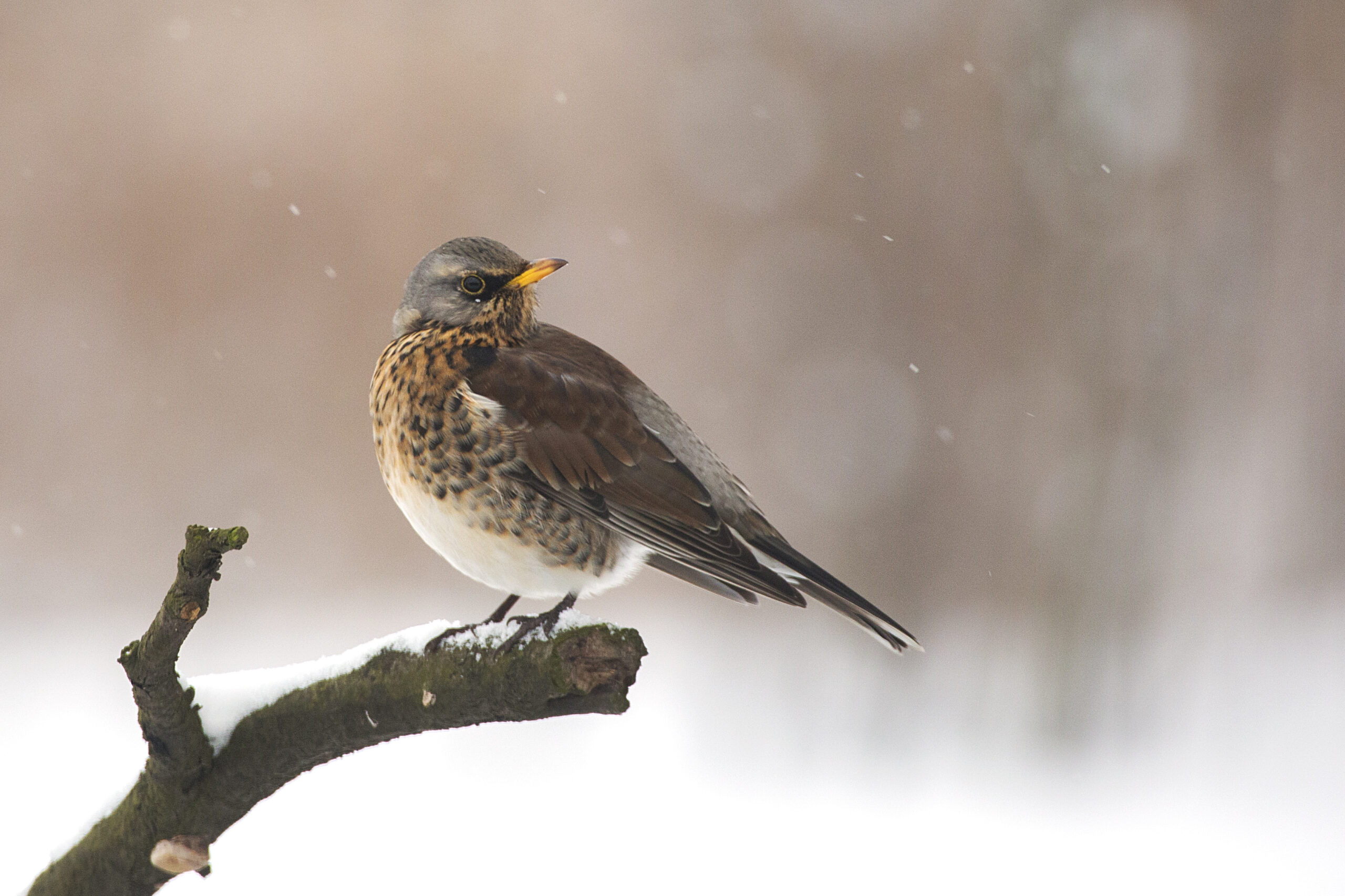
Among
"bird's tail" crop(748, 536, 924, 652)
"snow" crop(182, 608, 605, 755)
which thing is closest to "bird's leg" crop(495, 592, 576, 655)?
"snow" crop(182, 608, 605, 755)

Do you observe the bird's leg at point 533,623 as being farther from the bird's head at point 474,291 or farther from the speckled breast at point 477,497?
the bird's head at point 474,291

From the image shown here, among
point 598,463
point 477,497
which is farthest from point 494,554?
point 598,463

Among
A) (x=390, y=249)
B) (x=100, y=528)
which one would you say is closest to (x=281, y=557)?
(x=100, y=528)

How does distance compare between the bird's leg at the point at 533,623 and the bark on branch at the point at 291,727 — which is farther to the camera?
the bird's leg at the point at 533,623

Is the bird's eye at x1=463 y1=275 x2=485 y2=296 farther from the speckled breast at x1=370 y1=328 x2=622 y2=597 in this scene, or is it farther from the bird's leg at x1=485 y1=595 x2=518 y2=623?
the bird's leg at x1=485 y1=595 x2=518 y2=623

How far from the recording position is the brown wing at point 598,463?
9.25 feet

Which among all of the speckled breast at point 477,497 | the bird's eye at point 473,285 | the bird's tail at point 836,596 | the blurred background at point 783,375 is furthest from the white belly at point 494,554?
the blurred background at point 783,375

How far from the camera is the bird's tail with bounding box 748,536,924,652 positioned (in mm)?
2623

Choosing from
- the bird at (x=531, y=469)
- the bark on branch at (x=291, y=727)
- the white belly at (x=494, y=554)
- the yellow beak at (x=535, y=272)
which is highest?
the yellow beak at (x=535, y=272)

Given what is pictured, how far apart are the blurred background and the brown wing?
3282mm

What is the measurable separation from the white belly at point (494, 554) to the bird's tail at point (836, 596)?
0.34 meters

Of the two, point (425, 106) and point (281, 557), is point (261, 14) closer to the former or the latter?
point (425, 106)

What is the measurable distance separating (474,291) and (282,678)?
3.40 feet

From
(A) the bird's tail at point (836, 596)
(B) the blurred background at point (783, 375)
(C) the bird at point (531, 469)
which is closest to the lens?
(A) the bird's tail at point (836, 596)
